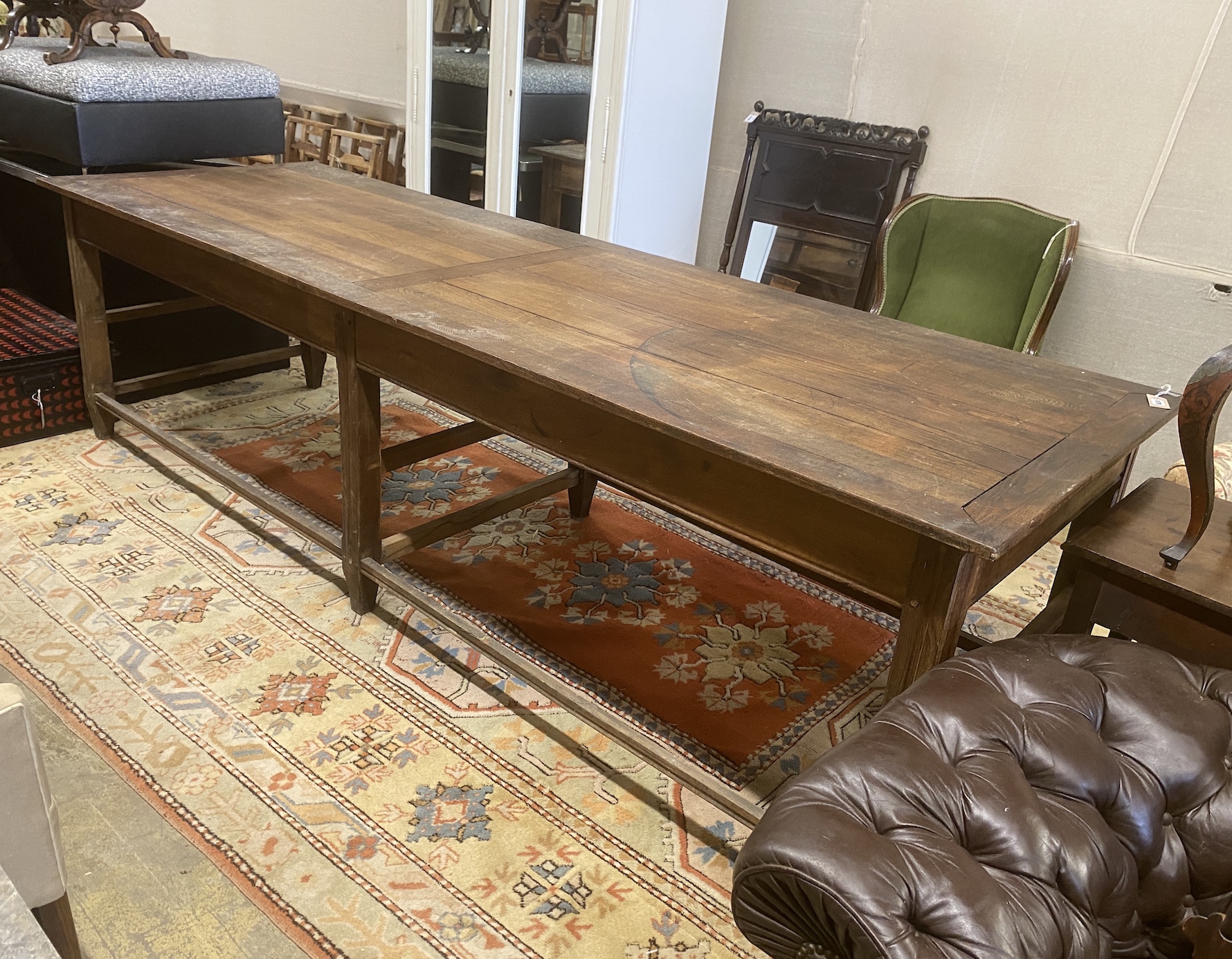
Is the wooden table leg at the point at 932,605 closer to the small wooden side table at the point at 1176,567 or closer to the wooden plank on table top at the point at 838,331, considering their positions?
the small wooden side table at the point at 1176,567

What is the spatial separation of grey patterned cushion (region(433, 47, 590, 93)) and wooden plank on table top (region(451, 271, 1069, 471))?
1870 mm

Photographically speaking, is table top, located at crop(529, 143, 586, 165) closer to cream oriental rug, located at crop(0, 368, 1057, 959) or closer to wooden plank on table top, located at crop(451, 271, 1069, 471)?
cream oriental rug, located at crop(0, 368, 1057, 959)

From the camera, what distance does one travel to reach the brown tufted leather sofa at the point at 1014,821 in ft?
3.15

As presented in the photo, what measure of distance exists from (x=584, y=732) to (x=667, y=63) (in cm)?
266

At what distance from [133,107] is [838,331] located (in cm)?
239

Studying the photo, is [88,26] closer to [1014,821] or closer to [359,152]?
[359,152]

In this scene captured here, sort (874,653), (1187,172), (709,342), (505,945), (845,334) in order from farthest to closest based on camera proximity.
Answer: (1187,172), (874,653), (845,334), (709,342), (505,945)

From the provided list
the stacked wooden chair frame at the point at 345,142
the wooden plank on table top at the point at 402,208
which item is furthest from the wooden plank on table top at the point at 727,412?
the stacked wooden chair frame at the point at 345,142

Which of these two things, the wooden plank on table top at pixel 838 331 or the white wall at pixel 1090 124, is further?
the white wall at pixel 1090 124

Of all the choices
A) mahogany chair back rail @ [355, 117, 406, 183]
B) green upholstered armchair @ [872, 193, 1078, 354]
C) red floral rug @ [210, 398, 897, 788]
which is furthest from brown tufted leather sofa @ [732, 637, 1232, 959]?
mahogany chair back rail @ [355, 117, 406, 183]

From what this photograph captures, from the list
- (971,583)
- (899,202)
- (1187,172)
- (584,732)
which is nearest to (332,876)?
(584,732)

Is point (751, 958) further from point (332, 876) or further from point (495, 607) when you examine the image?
point (495, 607)

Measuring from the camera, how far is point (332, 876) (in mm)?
1667

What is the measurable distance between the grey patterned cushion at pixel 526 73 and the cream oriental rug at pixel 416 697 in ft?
5.57
